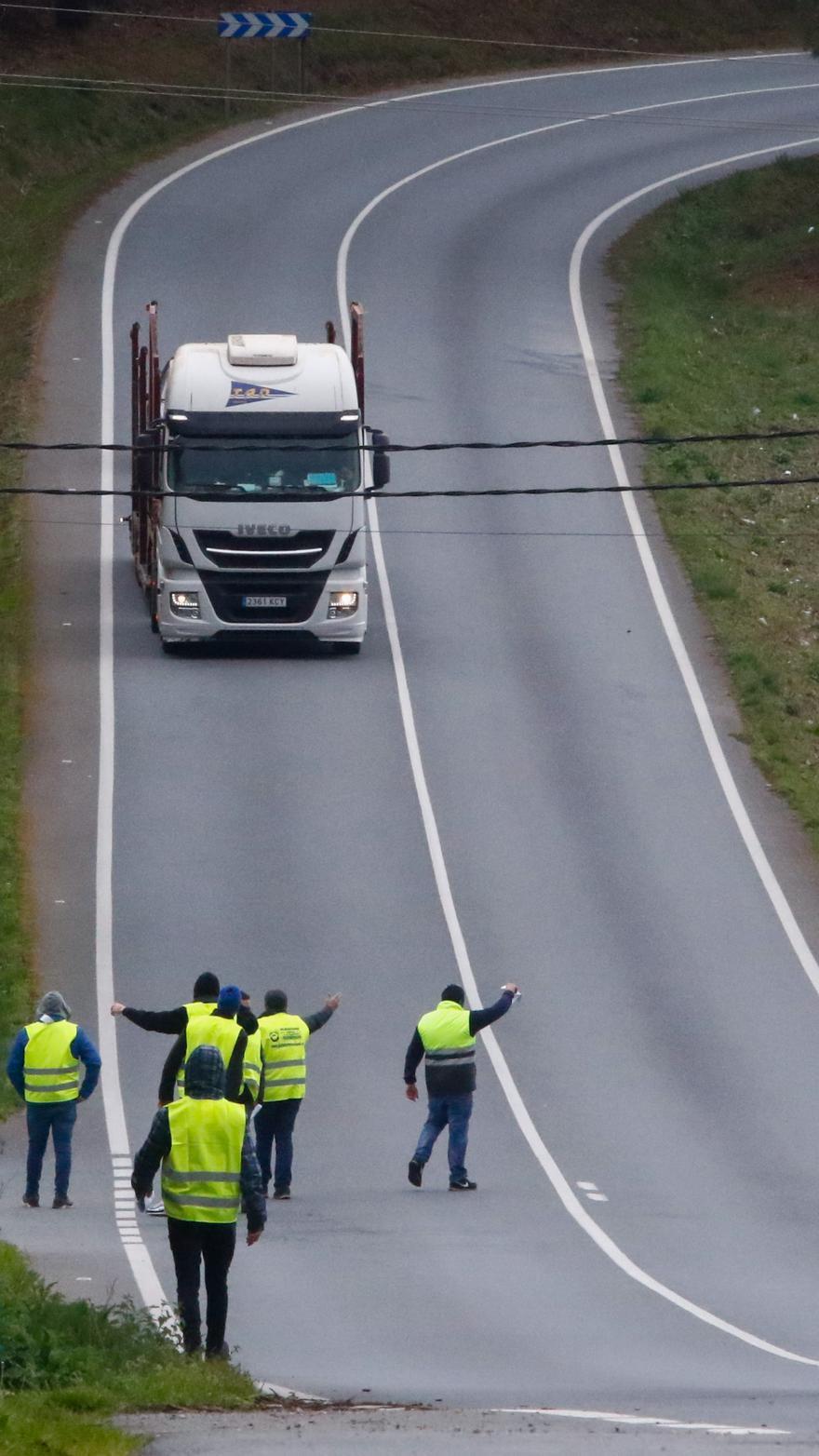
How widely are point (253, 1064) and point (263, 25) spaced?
44.3m

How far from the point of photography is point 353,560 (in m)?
30.8

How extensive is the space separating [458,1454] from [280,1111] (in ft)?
23.9

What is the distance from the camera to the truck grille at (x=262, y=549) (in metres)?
30.4

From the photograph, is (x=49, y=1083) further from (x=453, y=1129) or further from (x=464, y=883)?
(x=464, y=883)

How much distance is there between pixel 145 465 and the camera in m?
31.8

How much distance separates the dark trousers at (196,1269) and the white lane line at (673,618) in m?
11.0

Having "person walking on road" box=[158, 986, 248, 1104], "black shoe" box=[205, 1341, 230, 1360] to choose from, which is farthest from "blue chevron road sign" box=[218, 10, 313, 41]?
"black shoe" box=[205, 1341, 230, 1360]

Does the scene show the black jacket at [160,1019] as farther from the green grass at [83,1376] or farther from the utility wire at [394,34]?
the utility wire at [394,34]

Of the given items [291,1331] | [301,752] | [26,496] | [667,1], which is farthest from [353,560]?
[667,1]

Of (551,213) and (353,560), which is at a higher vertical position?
(551,213)

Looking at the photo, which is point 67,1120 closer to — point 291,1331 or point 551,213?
point 291,1331

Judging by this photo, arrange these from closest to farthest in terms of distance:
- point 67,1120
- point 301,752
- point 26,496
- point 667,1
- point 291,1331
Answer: point 291,1331
point 67,1120
point 301,752
point 26,496
point 667,1

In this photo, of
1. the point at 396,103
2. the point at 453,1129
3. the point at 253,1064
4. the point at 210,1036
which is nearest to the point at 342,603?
the point at 453,1129

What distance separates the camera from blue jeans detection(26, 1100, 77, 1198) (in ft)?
56.9
